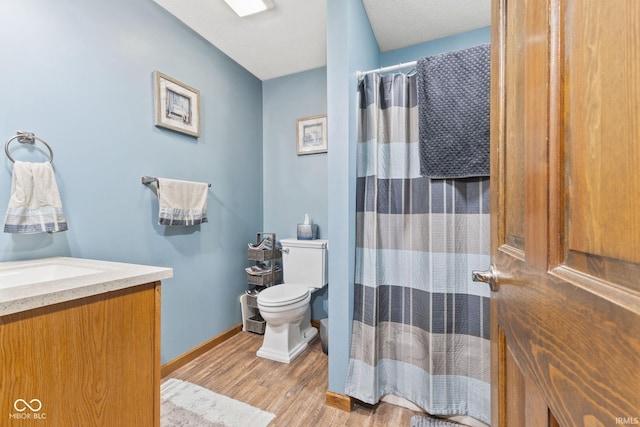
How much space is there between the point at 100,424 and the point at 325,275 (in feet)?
5.23

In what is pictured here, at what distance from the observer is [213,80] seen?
2.10 m

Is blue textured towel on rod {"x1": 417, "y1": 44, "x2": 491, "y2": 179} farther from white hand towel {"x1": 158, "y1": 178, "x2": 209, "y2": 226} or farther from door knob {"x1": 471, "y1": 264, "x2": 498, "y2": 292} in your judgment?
white hand towel {"x1": 158, "y1": 178, "x2": 209, "y2": 226}

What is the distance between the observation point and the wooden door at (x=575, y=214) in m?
0.24

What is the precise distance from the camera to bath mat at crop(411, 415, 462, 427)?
4.23ft

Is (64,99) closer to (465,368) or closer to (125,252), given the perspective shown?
(125,252)

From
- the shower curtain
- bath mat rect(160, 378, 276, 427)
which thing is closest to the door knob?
the shower curtain

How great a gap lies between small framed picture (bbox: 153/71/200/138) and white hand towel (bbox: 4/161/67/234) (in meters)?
0.73

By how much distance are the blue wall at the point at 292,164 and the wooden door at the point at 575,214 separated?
1913 mm

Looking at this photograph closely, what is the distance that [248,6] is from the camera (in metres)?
1.68

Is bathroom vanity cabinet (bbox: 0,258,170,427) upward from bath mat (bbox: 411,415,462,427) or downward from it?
upward

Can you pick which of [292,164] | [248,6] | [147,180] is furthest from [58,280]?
[292,164]

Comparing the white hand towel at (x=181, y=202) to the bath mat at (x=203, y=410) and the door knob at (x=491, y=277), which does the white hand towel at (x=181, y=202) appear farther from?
the door knob at (x=491, y=277)

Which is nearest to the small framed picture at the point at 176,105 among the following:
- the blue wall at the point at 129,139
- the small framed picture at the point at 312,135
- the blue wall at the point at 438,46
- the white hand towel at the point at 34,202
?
the blue wall at the point at 129,139

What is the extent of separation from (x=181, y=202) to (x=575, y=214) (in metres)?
1.94
